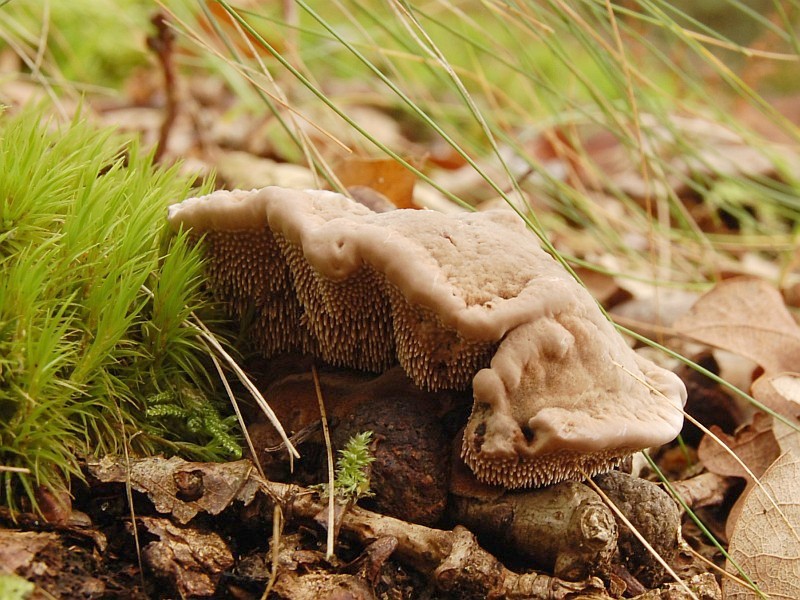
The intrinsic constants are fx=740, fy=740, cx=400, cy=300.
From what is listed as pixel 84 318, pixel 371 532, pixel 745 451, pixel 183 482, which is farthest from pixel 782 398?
pixel 84 318

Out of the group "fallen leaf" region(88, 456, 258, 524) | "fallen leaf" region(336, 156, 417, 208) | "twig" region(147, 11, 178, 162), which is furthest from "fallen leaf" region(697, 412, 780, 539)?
"twig" region(147, 11, 178, 162)

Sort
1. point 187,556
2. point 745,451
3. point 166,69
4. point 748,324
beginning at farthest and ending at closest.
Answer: point 166,69 < point 748,324 < point 745,451 < point 187,556

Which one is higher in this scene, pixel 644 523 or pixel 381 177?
pixel 381 177

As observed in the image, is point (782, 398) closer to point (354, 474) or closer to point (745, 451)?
point (745, 451)

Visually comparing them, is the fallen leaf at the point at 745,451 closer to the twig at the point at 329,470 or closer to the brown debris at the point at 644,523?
the brown debris at the point at 644,523

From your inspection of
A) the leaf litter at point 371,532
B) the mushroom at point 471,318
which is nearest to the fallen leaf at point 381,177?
the leaf litter at point 371,532

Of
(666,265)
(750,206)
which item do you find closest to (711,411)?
(666,265)

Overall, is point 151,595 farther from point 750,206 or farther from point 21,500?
point 750,206
